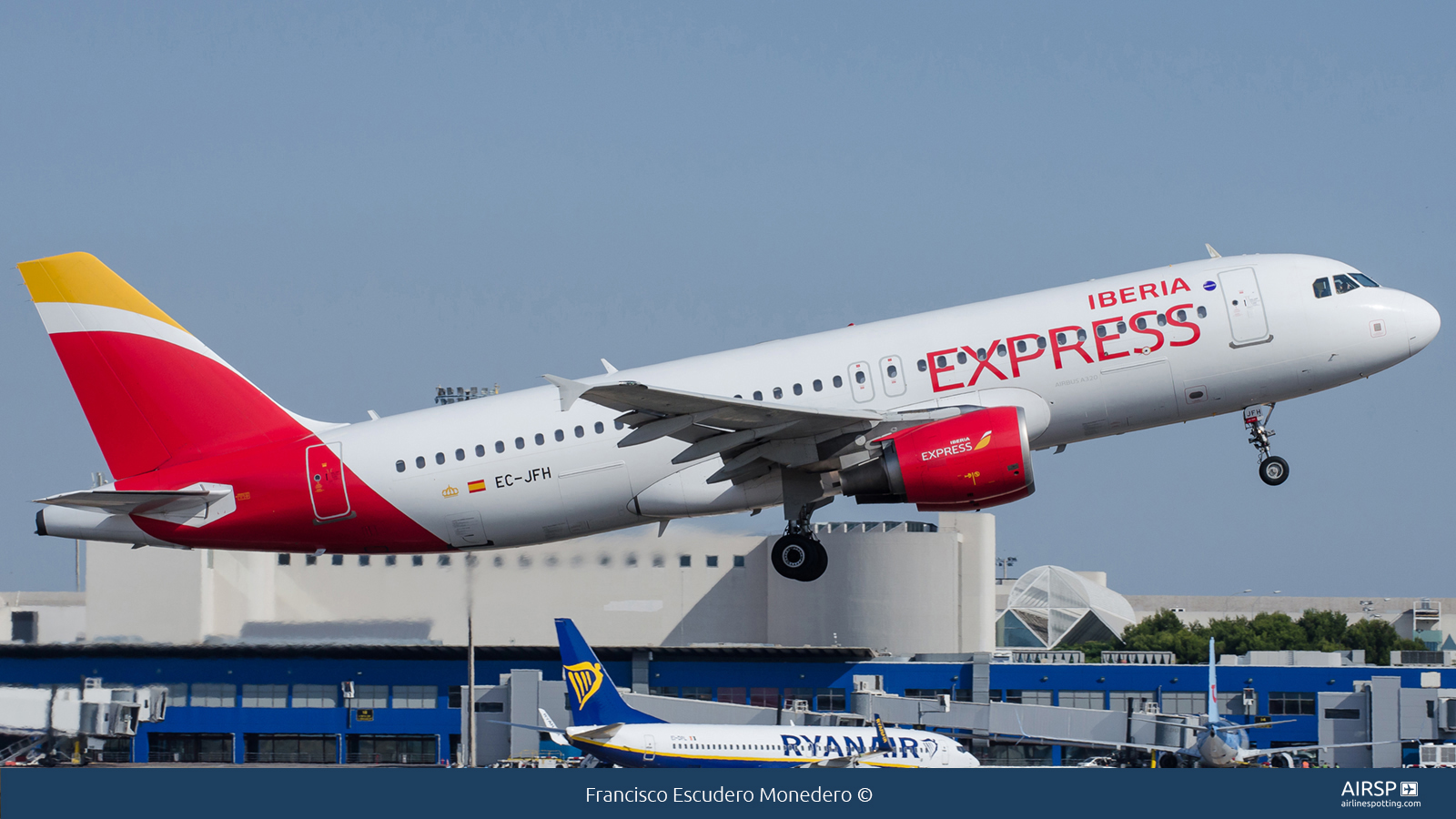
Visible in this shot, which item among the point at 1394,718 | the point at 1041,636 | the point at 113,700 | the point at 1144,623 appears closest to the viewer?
the point at 113,700

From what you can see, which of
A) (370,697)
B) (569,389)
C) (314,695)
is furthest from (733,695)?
(569,389)

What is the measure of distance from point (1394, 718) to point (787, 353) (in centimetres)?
3496

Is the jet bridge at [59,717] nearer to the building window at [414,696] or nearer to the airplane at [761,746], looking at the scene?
the building window at [414,696]

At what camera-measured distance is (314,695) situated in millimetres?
58812

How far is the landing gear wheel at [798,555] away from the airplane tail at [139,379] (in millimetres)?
9631

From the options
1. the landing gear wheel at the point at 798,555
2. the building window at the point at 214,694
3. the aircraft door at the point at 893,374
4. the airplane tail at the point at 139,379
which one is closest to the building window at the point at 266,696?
the building window at the point at 214,694

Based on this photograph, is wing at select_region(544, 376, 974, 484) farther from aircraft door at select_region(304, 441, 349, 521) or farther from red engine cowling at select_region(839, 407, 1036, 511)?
aircraft door at select_region(304, 441, 349, 521)

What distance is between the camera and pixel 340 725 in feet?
196

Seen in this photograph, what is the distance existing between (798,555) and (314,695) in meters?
34.7

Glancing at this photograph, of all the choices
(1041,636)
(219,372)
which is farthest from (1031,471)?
(1041,636)

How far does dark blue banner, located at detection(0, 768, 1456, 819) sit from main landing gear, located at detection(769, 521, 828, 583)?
4424 millimetres

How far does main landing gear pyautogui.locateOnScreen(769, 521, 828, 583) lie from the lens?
29484 millimetres

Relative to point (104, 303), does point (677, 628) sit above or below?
below

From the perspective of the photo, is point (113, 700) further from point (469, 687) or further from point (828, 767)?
point (828, 767)
